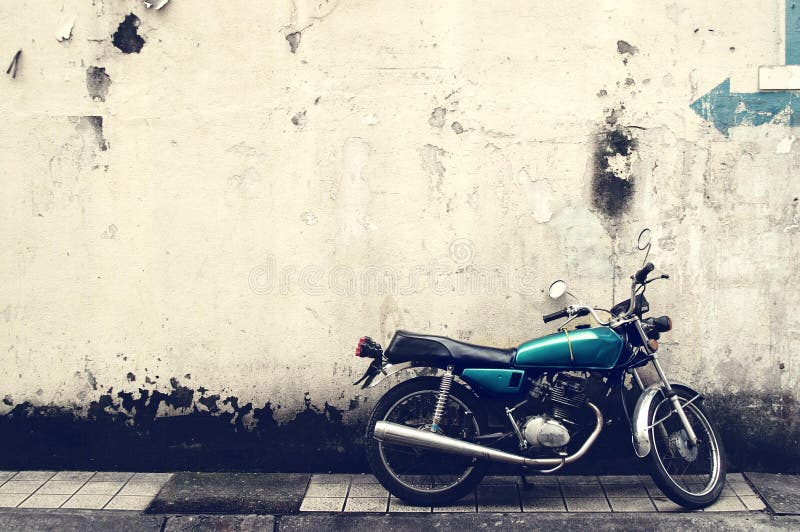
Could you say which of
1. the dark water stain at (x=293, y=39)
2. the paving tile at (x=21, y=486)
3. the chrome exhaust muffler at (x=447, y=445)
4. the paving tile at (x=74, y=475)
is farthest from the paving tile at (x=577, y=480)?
the paving tile at (x=21, y=486)

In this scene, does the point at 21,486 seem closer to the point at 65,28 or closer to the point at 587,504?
the point at 65,28

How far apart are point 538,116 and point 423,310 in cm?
156

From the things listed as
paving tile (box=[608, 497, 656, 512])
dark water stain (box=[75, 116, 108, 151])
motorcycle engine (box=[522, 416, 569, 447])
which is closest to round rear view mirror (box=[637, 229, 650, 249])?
motorcycle engine (box=[522, 416, 569, 447])

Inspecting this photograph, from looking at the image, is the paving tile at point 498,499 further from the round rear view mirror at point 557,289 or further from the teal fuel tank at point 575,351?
the round rear view mirror at point 557,289

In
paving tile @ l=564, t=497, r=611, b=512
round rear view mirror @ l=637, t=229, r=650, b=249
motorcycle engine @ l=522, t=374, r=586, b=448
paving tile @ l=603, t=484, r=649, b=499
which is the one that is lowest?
paving tile @ l=564, t=497, r=611, b=512

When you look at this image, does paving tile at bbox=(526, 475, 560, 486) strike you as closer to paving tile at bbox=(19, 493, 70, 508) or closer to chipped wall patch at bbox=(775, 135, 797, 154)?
chipped wall patch at bbox=(775, 135, 797, 154)


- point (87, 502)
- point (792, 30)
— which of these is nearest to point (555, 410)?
point (792, 30)

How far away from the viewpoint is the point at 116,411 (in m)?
5.39

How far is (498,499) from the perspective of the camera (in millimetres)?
4914

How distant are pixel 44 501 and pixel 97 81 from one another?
286 centimetres

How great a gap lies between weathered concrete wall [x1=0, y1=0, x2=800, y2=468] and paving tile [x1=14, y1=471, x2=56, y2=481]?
0.90 metres

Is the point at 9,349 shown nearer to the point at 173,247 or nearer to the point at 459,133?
the point at 173,247

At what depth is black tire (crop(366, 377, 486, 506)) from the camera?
15.8 ft

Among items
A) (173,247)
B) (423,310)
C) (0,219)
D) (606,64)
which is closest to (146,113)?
(173,247)
